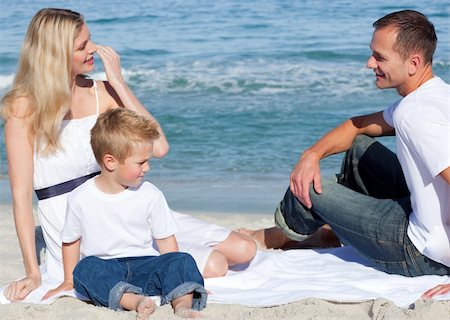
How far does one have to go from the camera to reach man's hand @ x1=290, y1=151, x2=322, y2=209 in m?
4.64

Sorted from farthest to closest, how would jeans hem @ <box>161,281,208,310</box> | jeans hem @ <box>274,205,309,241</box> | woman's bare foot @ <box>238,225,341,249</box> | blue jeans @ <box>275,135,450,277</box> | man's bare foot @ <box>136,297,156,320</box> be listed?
woman's bare foot @ <box>238,225,341,249</box> < jeans hem @ <box>274,205,309,241</box> < blue jeans @ <box>275,135,450,277</box> < jeans hem @ <box>161,281,208,310</box> < man's bare foot @ <box>136,297,156,320</box>

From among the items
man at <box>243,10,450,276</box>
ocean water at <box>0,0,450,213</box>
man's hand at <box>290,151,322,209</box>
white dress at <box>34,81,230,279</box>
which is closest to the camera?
man at <box>243,10,450,276</box>

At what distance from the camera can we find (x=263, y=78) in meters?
12.9

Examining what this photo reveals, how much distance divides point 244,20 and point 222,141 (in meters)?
8.26

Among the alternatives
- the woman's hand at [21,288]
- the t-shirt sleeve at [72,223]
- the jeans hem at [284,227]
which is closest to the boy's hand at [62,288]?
the woman's hand at [21,288]

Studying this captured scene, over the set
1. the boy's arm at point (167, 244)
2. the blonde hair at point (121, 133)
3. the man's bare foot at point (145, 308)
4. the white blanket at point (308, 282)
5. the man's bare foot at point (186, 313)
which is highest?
the blonde hair at point (121, 133)

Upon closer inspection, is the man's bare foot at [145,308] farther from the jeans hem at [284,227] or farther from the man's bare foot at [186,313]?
the jeans hem at [284,227]

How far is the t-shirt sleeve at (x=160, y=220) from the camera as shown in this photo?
4.18m

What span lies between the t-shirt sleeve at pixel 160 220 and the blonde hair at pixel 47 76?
0.66m

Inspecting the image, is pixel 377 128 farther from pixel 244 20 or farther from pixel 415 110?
pixel 244 20

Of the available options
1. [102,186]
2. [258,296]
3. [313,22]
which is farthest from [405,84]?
[313,22]

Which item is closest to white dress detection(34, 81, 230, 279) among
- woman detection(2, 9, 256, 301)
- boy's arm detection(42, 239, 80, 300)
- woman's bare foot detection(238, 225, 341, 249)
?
woman detection(2, 9, 256, 301)

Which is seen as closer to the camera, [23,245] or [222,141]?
[23,245]

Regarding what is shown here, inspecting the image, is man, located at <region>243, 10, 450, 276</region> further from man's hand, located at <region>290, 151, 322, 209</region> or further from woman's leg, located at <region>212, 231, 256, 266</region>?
woman's leg, located at <region>212, 231, 256, 266</region>
